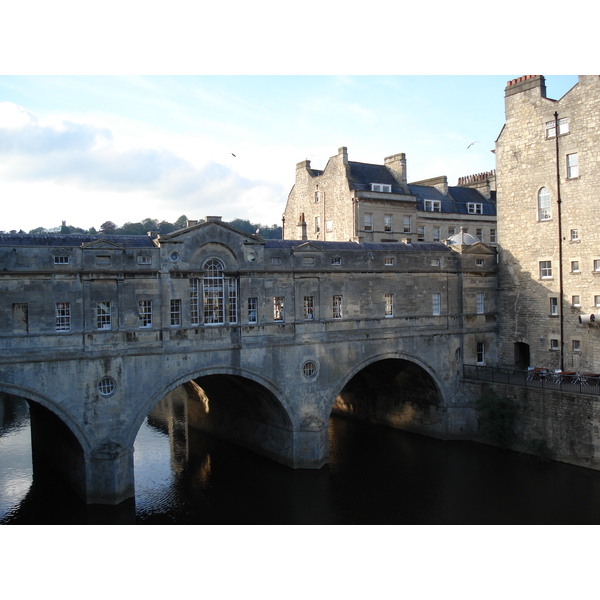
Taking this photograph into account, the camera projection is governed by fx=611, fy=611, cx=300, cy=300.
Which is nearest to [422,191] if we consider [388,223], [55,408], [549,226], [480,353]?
[388,223]

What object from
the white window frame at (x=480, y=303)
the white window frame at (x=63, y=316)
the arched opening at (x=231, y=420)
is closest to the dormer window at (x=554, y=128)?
the white window frame at (x=480, y=303)

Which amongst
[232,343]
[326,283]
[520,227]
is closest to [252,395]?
[232,343]

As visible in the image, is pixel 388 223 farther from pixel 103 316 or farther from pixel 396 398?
pixel 103 316

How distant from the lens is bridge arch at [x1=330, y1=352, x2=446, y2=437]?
113ft

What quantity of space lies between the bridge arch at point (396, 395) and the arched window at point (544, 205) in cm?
1096

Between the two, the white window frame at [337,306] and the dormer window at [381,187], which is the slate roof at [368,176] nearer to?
the dormer window at [381,187]

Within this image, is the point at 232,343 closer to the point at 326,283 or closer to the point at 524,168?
the point at 326,283

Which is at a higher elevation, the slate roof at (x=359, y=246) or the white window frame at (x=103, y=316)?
the slate roof at (x=359, y=246)

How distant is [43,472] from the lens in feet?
98.3

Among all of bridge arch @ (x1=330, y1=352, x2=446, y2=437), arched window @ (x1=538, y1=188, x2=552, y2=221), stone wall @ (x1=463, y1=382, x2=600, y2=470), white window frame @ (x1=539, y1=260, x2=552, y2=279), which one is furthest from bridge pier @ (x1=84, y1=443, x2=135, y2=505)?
arched window @ (x1=538, y1=188, x2=552, y2=221)

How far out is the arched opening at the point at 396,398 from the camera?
35406mm

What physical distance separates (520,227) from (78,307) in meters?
25.3

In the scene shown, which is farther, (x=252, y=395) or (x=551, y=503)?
(x=252, y=395)

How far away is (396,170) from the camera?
157 ft
